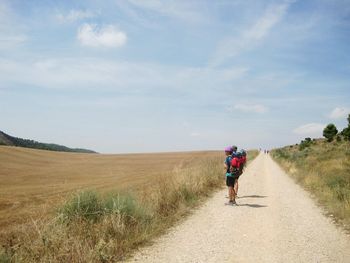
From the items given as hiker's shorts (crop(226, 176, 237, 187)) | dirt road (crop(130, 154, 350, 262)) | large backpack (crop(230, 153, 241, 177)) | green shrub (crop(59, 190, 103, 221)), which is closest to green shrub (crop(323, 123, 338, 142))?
large backpack (crop(230, 153, 241, 177))

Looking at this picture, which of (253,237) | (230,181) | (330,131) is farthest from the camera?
(330,131)

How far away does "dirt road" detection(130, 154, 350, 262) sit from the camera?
6867mm

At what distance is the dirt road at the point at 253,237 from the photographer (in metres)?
6.87

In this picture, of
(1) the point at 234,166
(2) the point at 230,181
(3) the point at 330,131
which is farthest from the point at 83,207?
(3) the point at 330,131

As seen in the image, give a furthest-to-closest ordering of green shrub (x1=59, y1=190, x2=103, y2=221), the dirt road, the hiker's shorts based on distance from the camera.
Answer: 1. the hiker's shorts
2. green shrub (x1=59, y1=190, x2=103, y2=221)
3. the dirt road

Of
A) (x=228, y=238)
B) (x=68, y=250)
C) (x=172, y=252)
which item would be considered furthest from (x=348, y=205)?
(x=68, y=250)

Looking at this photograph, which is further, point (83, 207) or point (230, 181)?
point (230, 181)

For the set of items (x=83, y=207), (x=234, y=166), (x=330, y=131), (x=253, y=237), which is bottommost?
(x=253, y=237)

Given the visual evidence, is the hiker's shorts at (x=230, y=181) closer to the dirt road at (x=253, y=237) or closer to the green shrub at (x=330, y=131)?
the dirt road at (x=253, y=237)

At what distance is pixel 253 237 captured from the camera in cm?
823

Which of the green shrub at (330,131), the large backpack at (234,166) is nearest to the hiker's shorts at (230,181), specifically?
the large backpack at (234,166)

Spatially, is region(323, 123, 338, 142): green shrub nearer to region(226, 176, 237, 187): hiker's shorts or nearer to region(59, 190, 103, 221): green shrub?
region(226, 176, 237, 187): hiker's shorts

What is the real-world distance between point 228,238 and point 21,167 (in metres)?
38.0

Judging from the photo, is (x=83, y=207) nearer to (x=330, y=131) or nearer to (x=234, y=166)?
(x=234, y=166)
